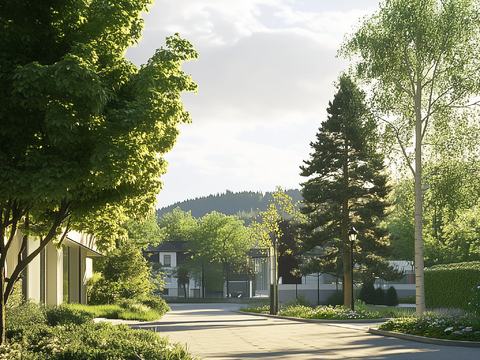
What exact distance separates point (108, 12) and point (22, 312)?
9.38m

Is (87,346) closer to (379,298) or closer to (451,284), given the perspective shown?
(451,284)

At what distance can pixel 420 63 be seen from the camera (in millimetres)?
20375

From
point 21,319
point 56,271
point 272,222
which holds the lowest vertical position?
point 56,271

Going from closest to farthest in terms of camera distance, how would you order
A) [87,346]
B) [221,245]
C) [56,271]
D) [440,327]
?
[87,346], [440,327], [56,271], [221,245]

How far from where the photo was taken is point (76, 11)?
9.55m

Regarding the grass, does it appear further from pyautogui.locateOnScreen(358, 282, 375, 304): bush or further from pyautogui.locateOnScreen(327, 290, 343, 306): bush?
pyautogui.locateOnScreen(358, 282, 375, 304): bush

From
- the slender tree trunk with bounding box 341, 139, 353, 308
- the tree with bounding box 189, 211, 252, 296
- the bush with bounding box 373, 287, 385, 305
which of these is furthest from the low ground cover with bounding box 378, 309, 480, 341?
the tree with bounding box 189, 211, 252, 296

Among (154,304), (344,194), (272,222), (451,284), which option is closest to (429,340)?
(451,284)

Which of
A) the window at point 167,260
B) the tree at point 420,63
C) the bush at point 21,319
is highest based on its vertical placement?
the tree at point 420,63

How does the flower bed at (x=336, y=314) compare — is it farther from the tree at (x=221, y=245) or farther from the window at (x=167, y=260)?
the window at (x=167, y=260)

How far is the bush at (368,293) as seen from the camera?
39.3m

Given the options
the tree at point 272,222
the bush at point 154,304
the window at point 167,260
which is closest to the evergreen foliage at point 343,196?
the tree at point 272,222

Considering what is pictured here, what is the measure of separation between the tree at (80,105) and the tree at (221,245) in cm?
6248

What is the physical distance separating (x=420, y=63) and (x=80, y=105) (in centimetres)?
1622
